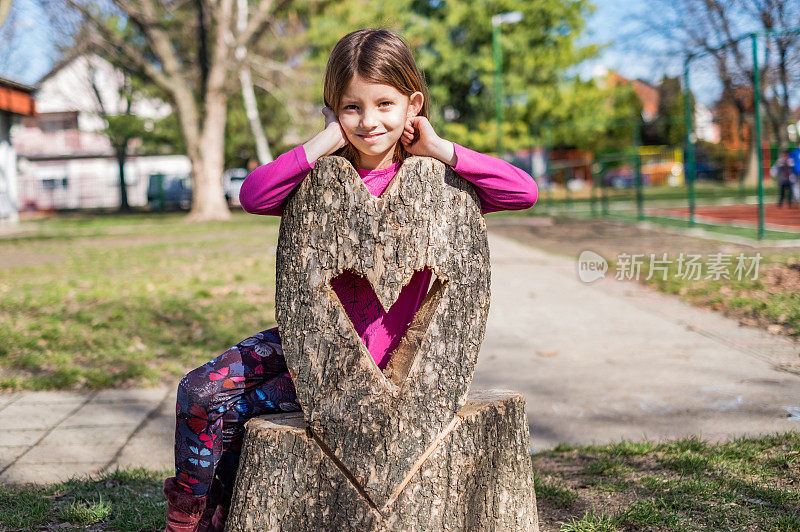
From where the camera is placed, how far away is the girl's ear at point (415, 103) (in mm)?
2189

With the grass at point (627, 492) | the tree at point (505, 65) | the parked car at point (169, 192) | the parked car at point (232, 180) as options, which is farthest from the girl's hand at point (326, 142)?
the parked car at point (169, 192)

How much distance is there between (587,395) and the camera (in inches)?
176

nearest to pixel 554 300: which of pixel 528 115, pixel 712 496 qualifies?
pixel 712 496

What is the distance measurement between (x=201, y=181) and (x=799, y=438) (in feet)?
70.0

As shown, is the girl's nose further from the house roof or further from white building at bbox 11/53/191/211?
white building at bbox 11/53/191/211

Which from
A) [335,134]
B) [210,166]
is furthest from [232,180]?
[335,134]

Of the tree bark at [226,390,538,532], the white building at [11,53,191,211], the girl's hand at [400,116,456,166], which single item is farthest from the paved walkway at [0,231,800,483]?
the white building at [11,53,191,211]

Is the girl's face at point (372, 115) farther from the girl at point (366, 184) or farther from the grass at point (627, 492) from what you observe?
the grass at point (627, 492)

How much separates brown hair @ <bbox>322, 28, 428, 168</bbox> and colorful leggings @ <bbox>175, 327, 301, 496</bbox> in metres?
0.67

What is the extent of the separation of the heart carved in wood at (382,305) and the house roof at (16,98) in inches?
945

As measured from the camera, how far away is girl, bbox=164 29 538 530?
209 cm

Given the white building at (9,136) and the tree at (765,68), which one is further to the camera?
the white building at (9,136)

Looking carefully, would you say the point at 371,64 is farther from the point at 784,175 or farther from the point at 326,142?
the point at 784,175

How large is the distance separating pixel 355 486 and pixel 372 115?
997mm
